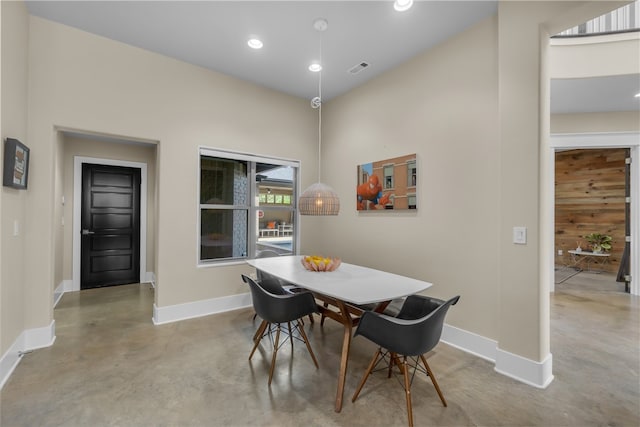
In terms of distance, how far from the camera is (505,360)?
230 cm

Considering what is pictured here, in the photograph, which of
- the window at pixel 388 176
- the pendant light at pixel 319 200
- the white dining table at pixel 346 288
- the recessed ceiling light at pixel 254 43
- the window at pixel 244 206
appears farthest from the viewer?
the window at pixel 244 206

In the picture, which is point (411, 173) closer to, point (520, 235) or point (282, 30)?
point (520, 235)

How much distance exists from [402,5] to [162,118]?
9.04 feet

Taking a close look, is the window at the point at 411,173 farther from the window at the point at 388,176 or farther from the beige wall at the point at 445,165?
the window at the point at 388,176

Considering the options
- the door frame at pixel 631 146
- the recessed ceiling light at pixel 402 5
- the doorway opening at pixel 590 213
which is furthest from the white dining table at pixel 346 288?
the doorway opening at pixel 590 213

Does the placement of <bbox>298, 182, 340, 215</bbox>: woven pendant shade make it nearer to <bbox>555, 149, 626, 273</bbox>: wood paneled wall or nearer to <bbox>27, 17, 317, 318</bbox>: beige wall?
<bbox>27, 17, 317, 318</bbox>: beige wall

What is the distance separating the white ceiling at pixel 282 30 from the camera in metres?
2.49

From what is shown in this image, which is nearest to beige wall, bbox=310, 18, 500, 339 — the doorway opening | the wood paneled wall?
the doorway opening

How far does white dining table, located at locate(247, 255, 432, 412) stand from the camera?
6.36ft

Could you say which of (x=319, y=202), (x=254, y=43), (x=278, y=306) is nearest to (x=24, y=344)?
(x=278, y=306)

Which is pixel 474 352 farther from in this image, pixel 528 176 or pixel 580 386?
pixel 528 176

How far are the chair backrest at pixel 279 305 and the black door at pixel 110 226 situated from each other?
13.1ft

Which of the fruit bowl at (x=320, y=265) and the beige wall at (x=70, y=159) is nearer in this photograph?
the fruit bowl at (x=320, y=265)

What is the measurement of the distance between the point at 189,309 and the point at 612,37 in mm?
5878
